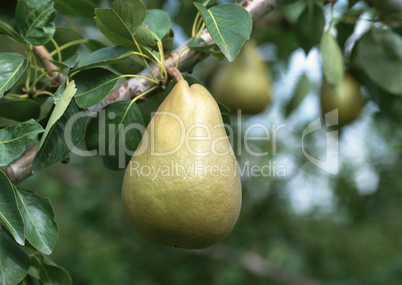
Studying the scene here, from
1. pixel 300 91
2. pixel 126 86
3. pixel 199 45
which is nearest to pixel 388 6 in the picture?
pixel 300 91

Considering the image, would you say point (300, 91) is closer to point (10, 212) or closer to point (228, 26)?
point (228, 26)

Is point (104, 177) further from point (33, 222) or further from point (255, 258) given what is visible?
point (33, 222)

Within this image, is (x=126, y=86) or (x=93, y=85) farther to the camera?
(x=126, y=86)

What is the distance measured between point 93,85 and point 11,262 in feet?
0.99

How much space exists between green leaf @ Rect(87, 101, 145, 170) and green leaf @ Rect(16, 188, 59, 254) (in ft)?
0.52

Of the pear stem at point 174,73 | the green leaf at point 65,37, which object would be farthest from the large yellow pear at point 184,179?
the green leaf at point 65,37

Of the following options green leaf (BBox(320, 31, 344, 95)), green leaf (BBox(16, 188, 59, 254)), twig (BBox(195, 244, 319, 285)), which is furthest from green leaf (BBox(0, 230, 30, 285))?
twig (BBox(195, 244, 319, 285))

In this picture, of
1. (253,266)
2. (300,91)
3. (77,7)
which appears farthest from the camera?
(253,266)

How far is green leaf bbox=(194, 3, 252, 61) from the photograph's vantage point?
2.40 feet

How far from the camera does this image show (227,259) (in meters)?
2.32

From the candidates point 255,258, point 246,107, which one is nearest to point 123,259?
point 255,258

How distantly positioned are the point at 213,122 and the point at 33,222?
12.6 inches

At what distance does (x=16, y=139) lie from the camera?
695 mm

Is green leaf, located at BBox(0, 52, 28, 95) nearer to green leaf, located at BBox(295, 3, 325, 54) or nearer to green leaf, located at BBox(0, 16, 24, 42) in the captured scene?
green leaf, located at BBox(0, 16, 24, 42)
